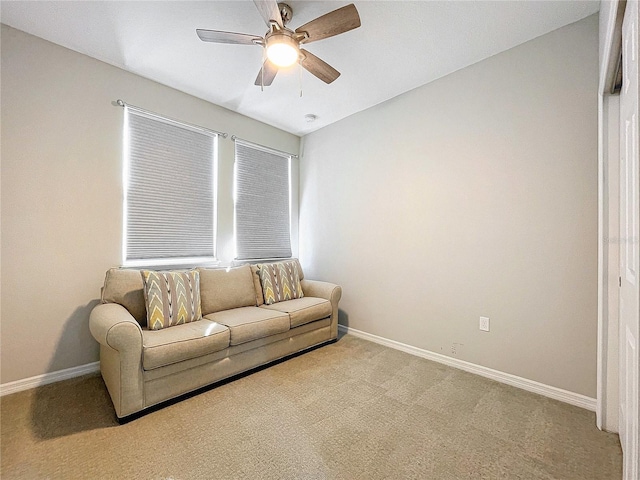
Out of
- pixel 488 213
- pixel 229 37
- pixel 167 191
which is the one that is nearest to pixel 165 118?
pixel 167 191

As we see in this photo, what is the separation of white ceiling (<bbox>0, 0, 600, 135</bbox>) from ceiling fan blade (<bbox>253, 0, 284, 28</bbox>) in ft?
1.10

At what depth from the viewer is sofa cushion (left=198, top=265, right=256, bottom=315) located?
2.87 m

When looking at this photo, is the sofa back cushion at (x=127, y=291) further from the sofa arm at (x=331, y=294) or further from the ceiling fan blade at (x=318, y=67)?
the ceiling fan blade at (x=318, y=67)

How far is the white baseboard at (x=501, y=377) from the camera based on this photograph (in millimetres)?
2057

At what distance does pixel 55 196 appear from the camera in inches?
94.6

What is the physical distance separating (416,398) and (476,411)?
0.39 m

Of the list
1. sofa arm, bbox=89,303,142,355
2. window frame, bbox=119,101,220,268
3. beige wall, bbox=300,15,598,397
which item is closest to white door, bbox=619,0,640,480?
beige wall, bbox=300,15,598,397

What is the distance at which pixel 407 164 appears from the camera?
308 centimetres

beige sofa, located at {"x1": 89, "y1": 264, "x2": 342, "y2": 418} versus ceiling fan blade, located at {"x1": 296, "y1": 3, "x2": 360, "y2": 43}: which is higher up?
ceiling fan blade, located at {"x1": 296, "y1": 3, "x2": 360, "y2": 43}

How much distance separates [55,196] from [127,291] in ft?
3.19

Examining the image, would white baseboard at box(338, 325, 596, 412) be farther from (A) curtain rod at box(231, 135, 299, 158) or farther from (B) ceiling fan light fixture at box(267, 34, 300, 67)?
(B) ceiling fan light fixture at box(267, 34, 300, 67)

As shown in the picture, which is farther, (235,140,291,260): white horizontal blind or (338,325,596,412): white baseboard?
(235,140,291,260): white horizontal blind

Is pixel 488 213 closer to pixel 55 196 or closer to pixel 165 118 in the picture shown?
pixel 165 118

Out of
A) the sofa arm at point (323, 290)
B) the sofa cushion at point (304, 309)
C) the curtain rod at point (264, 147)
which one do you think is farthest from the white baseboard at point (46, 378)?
the curtain rod at point (264, 147)
